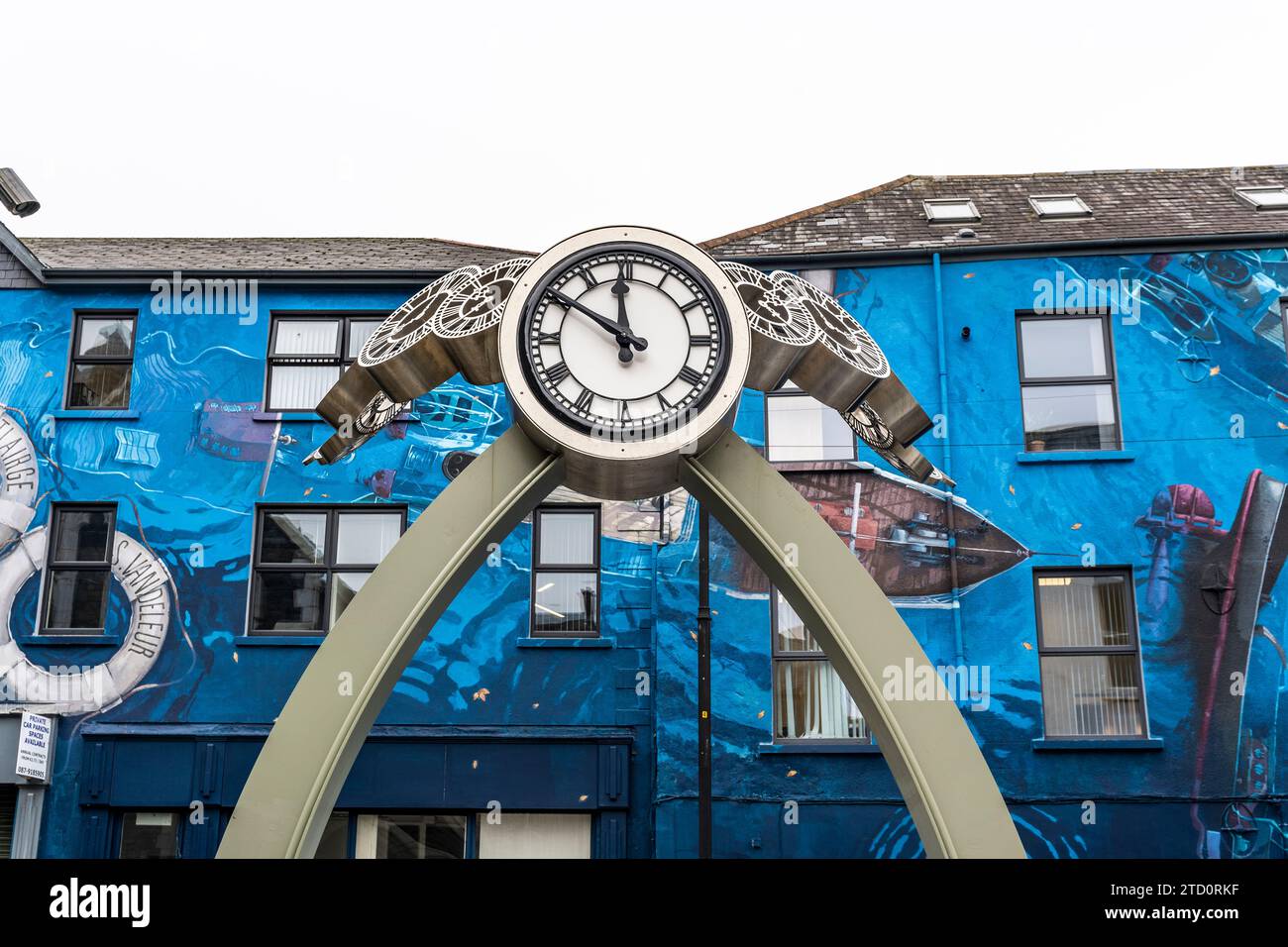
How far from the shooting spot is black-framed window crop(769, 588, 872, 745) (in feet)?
54.1

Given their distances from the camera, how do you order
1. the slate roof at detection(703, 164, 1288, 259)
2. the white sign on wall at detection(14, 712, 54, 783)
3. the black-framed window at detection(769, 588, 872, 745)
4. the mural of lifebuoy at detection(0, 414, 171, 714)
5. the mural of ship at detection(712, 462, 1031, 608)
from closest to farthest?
the white sign on wall at detection(14, 712, 54, 783)
the black-framed window at detection(769, 588, 872, 745)
the mural of ship at detection(712, 462, 1031, 608)
the mural of lifebuoy at detection(0, 414, 171, 714)
the slate roof at detection(703, 164, 1288, 259)

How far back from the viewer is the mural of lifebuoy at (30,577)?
1712cm

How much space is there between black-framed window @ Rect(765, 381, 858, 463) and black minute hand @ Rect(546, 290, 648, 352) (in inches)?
290

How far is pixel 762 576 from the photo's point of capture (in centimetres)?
1686

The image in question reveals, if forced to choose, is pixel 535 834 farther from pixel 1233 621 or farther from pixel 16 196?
pixel 16 196

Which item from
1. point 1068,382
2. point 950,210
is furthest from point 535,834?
point 950,210

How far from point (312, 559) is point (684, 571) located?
4.88 metres

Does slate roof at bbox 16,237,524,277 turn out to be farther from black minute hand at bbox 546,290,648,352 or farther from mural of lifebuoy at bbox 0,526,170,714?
black minute hand at bbox 546,290,648,352

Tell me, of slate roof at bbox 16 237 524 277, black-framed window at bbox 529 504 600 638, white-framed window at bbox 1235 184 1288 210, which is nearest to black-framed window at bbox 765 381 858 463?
black-framed window at bbox 529 504 600 638

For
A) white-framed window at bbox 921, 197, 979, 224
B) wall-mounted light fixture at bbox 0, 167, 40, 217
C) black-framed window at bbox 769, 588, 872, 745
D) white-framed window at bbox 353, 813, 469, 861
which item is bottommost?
white-framed window at bbox 353, 813, 469, 861

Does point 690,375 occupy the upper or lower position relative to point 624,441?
upper

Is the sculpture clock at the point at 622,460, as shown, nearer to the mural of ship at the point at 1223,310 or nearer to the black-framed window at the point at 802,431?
the black-framed window at the point at 802,431

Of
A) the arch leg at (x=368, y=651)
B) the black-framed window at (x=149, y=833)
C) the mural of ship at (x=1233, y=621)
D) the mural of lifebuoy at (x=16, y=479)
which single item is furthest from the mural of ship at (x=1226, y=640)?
the mural of lifebuoy at (x=16, y=479)

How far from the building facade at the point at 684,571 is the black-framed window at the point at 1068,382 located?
4 centimetres
